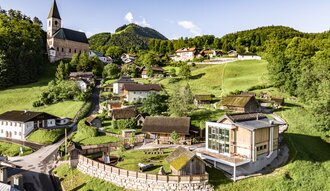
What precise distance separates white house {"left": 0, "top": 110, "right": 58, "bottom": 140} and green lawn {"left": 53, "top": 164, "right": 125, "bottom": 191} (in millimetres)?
17774

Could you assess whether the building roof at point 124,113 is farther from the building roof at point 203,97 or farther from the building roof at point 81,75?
the building roof at point 81,75

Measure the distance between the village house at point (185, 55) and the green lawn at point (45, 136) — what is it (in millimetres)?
67444

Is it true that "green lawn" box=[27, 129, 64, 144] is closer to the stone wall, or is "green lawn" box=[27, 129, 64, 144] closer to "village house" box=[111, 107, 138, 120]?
"village house" box=[111, 107, 138, 120]

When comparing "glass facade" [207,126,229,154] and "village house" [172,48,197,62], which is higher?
"village house" [172,48,197,62]

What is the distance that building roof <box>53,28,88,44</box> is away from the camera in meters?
96.6

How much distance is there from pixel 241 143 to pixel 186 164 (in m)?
6.83

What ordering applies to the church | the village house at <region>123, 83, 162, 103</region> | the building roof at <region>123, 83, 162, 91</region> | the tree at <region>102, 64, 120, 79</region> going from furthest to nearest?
the church, the tree at <region>102, 64, 120, 79</region>, the building roof at <region>123, 83, 162, 91</region>, the village house at <region>123, 83, 162, 103</region>

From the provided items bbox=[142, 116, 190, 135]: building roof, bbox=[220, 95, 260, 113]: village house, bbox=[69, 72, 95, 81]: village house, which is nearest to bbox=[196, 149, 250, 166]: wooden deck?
bbox=[142, 116, 190, 135]: building roof

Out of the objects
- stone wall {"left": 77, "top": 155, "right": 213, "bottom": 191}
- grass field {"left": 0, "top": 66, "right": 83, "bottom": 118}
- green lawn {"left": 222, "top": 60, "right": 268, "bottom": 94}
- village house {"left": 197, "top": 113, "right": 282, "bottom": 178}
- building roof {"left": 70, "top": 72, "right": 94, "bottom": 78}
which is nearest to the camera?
stone wall {"left": 77, "top": 155, "right": 213, "bottom": 191}

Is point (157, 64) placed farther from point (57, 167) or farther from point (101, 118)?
point (57, 167)

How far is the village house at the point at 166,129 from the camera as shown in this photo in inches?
1496

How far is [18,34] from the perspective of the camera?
3450 inches

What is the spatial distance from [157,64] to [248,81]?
3594 centimetres

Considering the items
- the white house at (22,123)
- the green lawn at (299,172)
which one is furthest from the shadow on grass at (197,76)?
the green lawn at (299,172)
